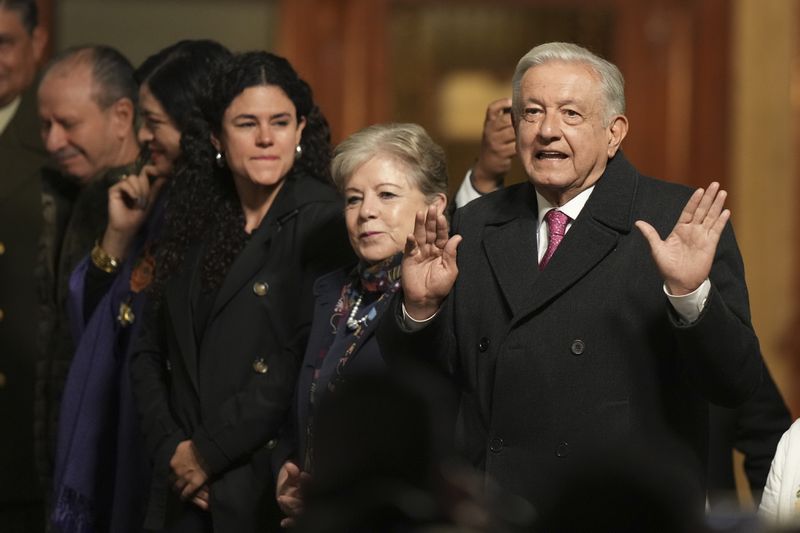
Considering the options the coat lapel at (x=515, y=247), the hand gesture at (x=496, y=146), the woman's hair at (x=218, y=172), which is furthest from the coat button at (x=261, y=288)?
the coat lapel at (x=515, y=247)

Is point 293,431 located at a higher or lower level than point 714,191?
lower

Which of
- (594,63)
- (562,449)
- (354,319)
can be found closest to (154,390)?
(354,319)

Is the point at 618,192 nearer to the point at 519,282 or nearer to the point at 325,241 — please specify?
the point at 519,282

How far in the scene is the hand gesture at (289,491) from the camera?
2.84m

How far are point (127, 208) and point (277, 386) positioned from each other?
0.77m

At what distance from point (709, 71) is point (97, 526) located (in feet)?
11.1

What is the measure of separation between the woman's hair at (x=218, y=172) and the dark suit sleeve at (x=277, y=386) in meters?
0.17

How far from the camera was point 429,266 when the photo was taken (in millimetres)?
2553

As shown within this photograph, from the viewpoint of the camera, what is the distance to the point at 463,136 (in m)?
5.89

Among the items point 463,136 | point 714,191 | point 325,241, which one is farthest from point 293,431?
point 463,136

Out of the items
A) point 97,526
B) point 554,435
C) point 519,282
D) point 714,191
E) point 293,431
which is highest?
point 714,191

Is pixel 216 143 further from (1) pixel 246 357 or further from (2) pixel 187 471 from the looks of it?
(2) pixel 187 471

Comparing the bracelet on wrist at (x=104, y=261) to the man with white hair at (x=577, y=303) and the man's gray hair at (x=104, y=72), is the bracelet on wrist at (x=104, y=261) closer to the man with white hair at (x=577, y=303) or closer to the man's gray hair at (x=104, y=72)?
the man's gray hair at (x=104, y=72)

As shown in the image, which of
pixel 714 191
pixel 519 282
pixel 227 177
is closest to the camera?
pixel 714 191
